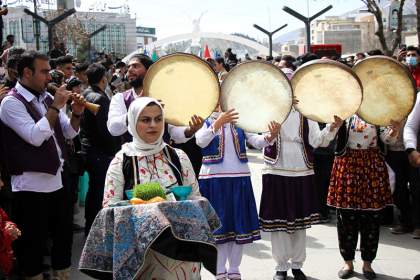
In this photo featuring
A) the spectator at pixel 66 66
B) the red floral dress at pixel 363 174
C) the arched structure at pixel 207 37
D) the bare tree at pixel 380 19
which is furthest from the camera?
the arched structure at pixel 207 37

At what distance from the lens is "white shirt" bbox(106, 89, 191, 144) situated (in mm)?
3980

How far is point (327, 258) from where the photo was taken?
211 inches

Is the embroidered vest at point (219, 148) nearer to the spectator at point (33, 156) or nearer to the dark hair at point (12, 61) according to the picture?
the spectator at point (33, 156)

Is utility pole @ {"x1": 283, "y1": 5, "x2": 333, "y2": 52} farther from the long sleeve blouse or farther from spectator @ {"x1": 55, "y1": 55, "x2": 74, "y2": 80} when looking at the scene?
the long sleeve blouse

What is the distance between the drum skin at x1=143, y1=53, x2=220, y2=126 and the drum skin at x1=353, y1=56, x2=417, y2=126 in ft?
4.09

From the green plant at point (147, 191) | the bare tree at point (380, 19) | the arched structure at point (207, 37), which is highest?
the arched structure at point (207, 37)

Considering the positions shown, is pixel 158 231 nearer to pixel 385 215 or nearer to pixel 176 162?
pixel 176 162

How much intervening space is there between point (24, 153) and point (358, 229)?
2878 millimetres

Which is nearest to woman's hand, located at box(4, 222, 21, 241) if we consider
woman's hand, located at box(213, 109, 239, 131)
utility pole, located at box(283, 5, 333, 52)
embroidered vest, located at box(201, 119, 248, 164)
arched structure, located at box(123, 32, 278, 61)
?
woman's hand, located at box(213, 109, 239, 131)

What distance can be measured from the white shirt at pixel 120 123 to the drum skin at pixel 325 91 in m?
0.93

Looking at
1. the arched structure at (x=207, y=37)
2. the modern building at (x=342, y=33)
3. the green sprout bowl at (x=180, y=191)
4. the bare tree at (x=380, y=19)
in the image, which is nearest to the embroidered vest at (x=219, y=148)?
the green sprout bowl at (x=180, y=191)

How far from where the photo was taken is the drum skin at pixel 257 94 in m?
3.99

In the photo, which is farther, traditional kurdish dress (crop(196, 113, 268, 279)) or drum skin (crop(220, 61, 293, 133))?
traditional kurdish dress (crop(196, 113, 268, 279))

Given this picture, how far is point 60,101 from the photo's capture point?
3900 mm
